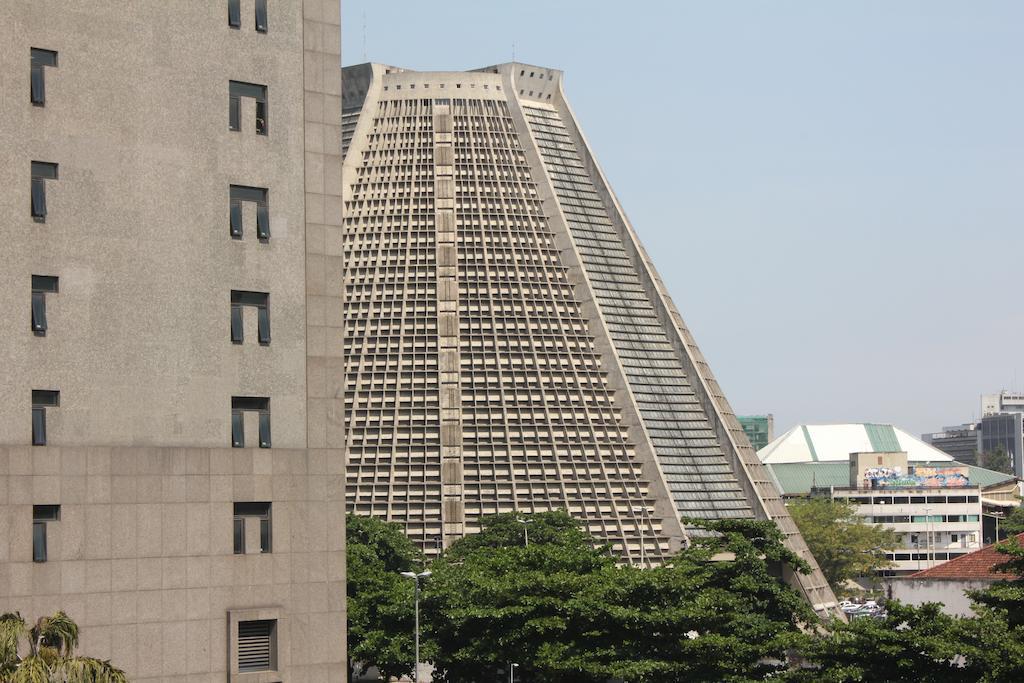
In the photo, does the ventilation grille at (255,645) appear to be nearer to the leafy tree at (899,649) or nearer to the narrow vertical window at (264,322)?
the narrow vertical window at (264,322)

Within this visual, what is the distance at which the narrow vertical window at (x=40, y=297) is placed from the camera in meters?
52.1

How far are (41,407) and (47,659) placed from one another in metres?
10.1

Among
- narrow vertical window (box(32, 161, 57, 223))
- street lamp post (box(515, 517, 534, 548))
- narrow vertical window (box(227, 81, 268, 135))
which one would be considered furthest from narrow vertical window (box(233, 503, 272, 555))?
street lamp post (box(515, 517, 534, 548))

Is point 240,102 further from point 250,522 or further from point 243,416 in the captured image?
point 250,522

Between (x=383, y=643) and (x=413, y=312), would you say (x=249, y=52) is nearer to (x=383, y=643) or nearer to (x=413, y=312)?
(x=383, y=643)

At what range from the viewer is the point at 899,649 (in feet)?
214

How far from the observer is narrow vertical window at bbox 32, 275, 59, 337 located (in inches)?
2050

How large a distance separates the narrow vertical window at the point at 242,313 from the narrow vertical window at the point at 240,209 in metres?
1.92

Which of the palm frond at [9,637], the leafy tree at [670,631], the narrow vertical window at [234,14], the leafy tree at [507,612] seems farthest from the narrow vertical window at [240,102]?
the leafy tree at [507,612]

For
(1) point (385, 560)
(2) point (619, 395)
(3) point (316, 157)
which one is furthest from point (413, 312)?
(3) point (316, 157)

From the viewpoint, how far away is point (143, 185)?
5438 cm

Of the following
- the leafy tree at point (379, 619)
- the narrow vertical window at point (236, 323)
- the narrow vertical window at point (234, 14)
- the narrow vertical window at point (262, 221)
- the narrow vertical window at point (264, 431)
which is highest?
the narrow vertical window at point (234, 14)

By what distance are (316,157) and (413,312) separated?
10338cm

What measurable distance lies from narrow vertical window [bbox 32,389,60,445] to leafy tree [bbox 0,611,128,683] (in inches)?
230
